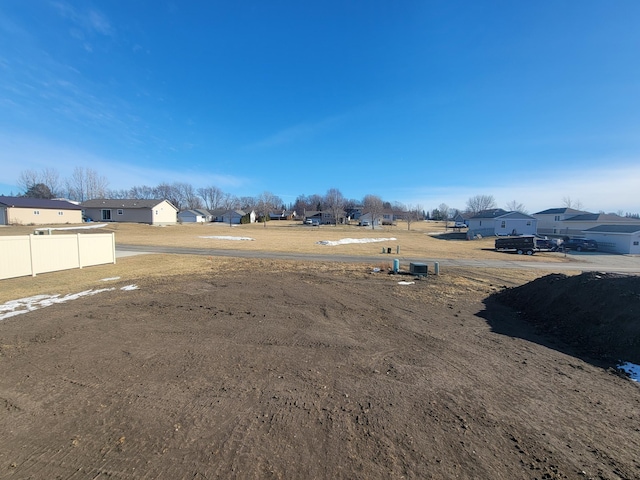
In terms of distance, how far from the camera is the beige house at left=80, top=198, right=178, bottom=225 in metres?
60.3

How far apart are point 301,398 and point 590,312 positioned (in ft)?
28.2

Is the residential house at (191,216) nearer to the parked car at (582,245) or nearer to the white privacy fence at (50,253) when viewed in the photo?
the white privacy fence at (50,253)

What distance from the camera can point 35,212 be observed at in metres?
51.2

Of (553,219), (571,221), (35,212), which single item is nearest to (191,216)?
(35,212)

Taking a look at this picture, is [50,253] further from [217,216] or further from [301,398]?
[217,216]

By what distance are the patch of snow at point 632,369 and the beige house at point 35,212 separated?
233 feet

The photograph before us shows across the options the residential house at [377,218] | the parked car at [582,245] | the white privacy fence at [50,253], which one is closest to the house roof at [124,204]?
the white privacy fence at [50,253]

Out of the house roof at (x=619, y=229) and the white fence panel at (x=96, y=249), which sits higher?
the house roof at (x=619, y=229)

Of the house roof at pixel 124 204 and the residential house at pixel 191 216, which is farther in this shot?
the residential house at pixel 191 216

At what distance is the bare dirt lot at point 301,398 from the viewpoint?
10.4ft

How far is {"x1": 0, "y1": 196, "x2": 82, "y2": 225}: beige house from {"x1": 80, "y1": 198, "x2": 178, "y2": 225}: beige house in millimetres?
5646

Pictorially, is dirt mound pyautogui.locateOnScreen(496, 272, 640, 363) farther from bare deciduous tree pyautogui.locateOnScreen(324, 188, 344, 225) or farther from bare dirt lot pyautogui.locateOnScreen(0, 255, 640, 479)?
bare deciduous tree pyautogui.locateOnScreen(324, 188, 344, 225)

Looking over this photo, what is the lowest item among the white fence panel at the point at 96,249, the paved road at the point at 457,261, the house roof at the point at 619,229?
the paved road at the point at 457,261

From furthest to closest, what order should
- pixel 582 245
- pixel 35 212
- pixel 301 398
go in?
pixel 35 212 → pixel 582 245 → pixel 301 398
